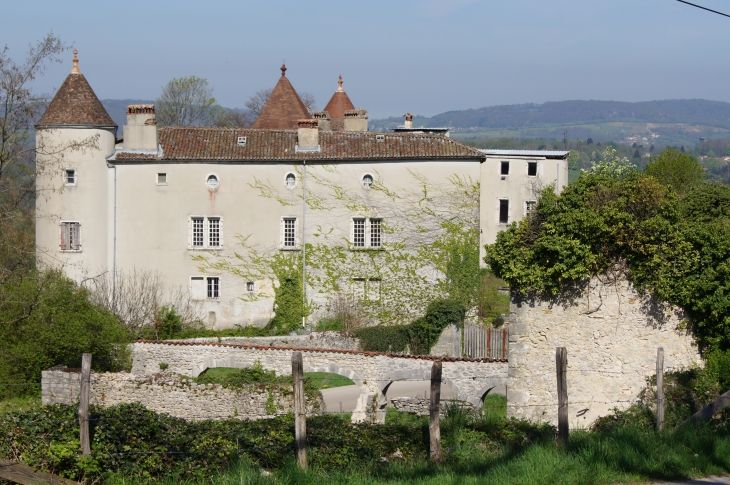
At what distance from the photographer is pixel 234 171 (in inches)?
1497

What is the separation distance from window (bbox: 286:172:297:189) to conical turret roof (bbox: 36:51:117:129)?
7.42 m

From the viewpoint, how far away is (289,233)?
38.4m

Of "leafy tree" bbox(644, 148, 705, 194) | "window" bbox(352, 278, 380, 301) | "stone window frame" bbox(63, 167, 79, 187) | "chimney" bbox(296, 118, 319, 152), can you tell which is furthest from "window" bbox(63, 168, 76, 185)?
"leafy tree" bbox(644, 148, 705, 194)

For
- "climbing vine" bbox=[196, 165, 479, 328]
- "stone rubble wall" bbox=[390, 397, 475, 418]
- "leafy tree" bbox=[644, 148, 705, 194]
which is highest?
"leafy tree" bbox=[644, 148, 705, 194]

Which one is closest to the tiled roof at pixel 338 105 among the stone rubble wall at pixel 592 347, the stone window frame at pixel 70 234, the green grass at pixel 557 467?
the stone window frame at pixel 70 234

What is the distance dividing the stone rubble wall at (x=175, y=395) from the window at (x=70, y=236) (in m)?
13.8

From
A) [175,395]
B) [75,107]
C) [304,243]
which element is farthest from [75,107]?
[175,395]

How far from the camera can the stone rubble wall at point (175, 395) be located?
2317 cm

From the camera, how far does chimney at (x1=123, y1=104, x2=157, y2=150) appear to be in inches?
1494

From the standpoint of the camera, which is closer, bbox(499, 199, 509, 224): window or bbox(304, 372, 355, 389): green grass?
bbox(304, 372, 355, 389): green grass

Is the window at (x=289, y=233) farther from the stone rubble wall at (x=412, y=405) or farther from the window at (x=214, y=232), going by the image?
the stone rubble wall at (x=412, y=405)

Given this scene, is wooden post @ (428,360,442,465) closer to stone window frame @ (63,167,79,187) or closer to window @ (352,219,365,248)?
window @ (352,219,365,248)

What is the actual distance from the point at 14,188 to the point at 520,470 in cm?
1865

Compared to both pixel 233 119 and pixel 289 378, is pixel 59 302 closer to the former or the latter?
pixel 289 378
